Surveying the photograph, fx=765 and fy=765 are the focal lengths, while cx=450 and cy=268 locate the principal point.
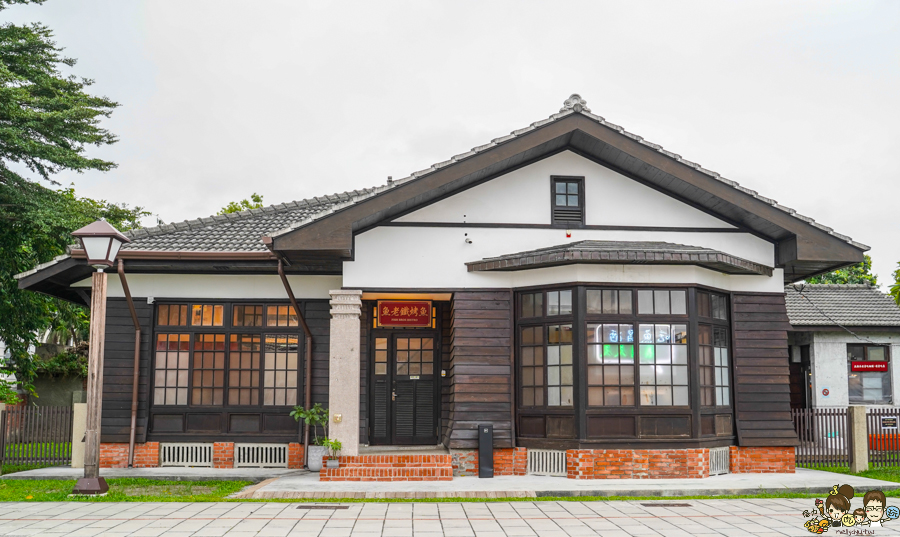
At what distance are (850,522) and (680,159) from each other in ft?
21.2

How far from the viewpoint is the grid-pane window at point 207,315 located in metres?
13.8

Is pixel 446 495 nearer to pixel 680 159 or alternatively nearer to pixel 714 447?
pixel 714 447

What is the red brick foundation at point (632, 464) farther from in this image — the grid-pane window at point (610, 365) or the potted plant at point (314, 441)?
the potted plant at point (314, 441)

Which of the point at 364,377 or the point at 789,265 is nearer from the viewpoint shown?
the point at 789,265

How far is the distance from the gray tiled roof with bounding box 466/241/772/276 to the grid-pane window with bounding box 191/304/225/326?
188 inches

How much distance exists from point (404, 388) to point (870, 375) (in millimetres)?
12371

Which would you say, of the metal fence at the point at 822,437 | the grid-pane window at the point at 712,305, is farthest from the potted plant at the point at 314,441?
the metal fence at the point at 822,437

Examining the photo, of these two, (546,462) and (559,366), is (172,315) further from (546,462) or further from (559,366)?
(546,462)

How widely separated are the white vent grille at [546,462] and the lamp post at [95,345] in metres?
6.16

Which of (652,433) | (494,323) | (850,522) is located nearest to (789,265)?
(652,433)

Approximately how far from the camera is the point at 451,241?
12.6 m

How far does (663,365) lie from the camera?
11.7m

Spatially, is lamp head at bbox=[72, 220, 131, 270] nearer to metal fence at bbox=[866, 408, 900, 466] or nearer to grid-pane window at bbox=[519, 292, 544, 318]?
grid-pane window at bbox=[519, 292, 544, 318]

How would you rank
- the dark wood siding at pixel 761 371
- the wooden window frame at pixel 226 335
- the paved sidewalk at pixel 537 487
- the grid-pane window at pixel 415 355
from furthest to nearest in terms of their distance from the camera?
the grid-pane window at pixel 415 355
the wooden window frame at pixel 226 335
the dark wood siding at pixel 761 371
the paved sidewalk at pixel 537 487
